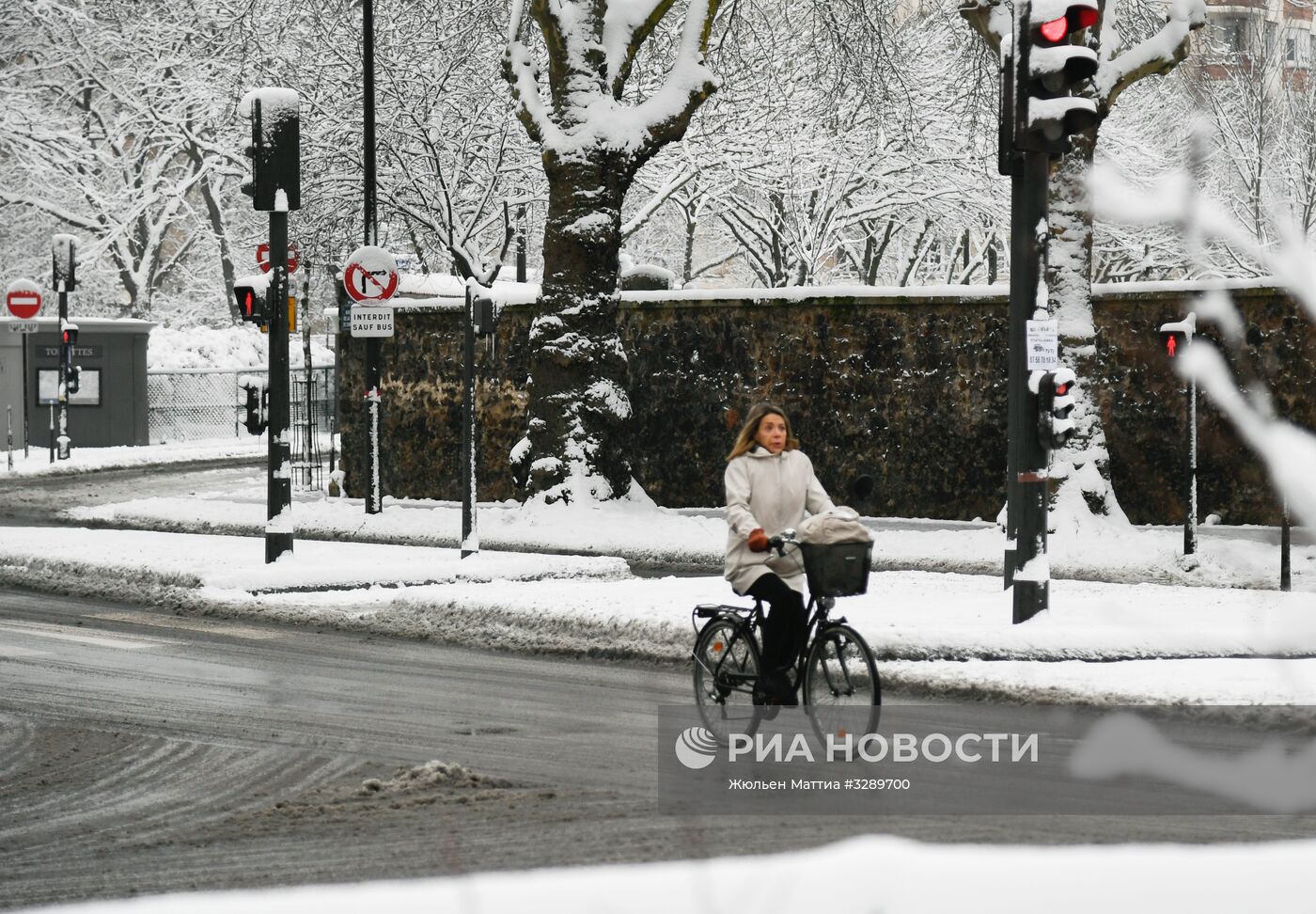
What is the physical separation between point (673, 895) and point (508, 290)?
1961 centimetres

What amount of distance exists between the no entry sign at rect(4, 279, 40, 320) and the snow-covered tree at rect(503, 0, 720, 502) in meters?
15.8

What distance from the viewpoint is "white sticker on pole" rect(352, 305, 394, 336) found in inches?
795

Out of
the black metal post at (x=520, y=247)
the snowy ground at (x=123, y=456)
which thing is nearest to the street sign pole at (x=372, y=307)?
the black metal post at (x=520, y=247)

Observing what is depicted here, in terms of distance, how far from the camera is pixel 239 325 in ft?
153

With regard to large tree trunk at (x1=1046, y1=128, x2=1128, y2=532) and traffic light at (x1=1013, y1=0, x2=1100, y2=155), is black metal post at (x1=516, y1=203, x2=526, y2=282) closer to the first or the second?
large tree trunk at (x1=1046, y1=128, x2=1128, y2=532)

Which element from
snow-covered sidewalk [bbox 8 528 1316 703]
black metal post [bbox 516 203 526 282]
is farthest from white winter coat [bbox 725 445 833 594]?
black metal post [bbox 516 203 526 282]

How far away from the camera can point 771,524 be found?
7.75 metres

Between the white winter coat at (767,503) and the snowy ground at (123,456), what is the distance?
77.4ft

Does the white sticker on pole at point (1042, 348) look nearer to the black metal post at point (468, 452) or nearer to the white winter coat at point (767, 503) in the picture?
the white winter coat at point (767, 503)

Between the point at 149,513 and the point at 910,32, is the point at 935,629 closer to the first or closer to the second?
the point at 149,513

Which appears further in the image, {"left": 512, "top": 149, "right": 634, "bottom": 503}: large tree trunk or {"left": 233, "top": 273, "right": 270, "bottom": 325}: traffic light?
{"left": 512, "top": 149, "right": 634, "bottom": 503}: large tree trunk

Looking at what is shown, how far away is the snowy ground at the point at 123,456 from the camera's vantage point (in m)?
29.8

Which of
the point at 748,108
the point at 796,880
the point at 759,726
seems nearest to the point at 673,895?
the point at 796,880

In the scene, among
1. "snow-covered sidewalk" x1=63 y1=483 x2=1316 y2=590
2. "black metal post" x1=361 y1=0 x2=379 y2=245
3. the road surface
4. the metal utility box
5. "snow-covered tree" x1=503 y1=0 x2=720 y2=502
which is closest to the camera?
the road surface
